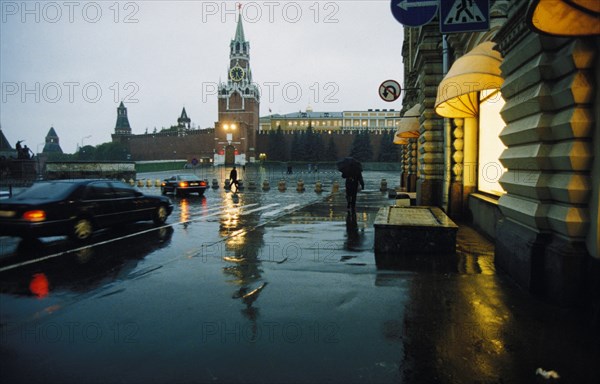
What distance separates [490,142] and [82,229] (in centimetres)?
994

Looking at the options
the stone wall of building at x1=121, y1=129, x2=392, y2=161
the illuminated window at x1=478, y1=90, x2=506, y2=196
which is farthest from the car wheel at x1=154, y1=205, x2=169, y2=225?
the stone wall of building at x1=121, y1=129, x2=392, y2=161

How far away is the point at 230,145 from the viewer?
101750 mm

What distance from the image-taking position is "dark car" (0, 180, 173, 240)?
8336 millimetres

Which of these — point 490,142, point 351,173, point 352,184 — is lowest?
point 352,184

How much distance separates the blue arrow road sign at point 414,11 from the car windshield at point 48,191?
8.40 m

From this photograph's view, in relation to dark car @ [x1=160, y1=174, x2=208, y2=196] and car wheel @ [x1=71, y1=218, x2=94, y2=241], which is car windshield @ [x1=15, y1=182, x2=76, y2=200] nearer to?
car wheel @ [x1=71, y1=218, x2=94, y2=241]

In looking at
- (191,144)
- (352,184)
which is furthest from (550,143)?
(191,144)

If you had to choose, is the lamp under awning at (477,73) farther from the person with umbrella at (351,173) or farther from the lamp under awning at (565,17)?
the person with umbrella at (351,173)

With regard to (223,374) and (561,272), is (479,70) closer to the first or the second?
(561,272)

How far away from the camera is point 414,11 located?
9.38m

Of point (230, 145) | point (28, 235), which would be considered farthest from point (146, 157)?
point (28, 235)

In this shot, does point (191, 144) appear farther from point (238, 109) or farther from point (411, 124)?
point (411, 124)

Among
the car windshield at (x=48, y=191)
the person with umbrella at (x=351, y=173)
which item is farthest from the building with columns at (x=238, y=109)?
the car windshield at (x=48, y=191)

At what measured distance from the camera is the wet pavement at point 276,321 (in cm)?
346
